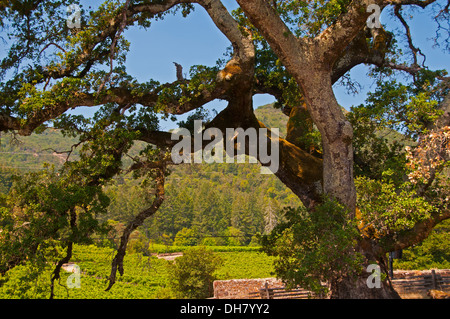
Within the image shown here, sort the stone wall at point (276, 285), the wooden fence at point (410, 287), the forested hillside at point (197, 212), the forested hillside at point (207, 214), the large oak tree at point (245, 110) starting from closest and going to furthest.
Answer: the large oak tree at point (245, 110) → the wooden fence at point (410, 287) → the stone wall at point (276, 285) → the forested hillside at point (207, 214) → the forested hillside at point (197, 212)

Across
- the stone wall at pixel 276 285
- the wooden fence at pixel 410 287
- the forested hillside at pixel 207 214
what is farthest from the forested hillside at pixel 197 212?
the wooden fence at pixel 410 287

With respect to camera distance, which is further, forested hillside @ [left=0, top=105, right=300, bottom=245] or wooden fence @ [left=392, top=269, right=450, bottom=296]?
forested hillside @ [left=0, top=105, right=300, bottom=245]

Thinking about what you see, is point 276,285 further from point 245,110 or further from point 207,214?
point 207,214

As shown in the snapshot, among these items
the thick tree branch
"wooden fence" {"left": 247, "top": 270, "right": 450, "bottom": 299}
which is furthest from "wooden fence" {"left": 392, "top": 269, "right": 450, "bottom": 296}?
the thick tree branch

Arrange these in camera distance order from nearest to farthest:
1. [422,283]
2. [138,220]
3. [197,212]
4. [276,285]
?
[138,220], [422,283], [276,285], [197,212]

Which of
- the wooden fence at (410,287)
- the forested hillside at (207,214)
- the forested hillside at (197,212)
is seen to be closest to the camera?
the wooden fence at (410,287)

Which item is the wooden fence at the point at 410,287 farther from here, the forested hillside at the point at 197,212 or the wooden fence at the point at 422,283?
the forested hillside at the point at 197,212

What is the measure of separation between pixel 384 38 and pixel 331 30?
10.8 feet

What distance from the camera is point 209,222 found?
59844mm

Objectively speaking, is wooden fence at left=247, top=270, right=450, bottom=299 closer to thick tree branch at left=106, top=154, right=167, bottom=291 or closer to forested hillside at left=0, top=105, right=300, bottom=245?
thick tree branch at left=106, top=154, right=167, bottom=291

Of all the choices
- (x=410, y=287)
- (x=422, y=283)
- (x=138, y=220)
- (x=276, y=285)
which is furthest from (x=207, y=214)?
(x=138, y=220)

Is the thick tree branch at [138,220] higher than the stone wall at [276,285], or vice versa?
the thick tree branch at [138,220]

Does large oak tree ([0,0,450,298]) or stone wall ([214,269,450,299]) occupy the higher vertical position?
large oak tree ([0,0,450,298])
